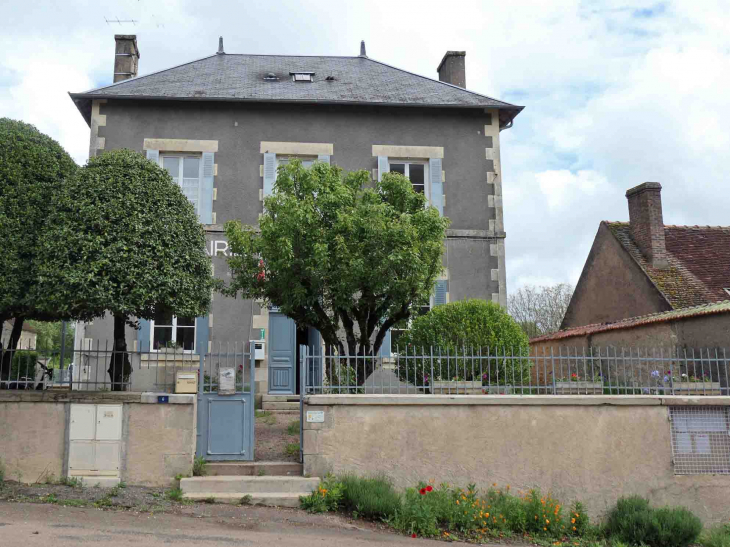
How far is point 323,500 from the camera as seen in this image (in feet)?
24.9

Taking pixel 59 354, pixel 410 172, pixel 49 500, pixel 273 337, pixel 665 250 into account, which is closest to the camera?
pixel 49 500

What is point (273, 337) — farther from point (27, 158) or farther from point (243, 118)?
point (27, 158)

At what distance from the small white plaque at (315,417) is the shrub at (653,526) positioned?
3.71m

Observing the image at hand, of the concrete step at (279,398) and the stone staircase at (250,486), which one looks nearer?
the stone staircase at (250,486)

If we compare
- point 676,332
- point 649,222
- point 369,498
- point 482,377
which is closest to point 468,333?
point 482,377

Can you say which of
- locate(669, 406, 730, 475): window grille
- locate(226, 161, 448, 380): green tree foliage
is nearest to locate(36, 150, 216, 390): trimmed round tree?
locate(226, 161, 448, 380): green tree foliage

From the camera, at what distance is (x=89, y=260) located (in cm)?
796

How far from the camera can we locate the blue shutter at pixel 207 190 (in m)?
14.0

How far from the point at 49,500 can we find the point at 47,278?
2523mm

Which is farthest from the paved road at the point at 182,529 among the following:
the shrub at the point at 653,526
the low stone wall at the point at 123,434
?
the shrub at the point at 653,526

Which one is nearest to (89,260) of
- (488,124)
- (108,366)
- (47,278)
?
(47,278)

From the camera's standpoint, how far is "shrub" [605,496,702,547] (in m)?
7.51

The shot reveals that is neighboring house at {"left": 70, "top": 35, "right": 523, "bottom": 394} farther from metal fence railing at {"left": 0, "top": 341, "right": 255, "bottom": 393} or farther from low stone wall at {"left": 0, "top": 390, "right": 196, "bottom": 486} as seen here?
low stone wall at {"left": 0, "top": 390, "right": 196, "bottom": 486}

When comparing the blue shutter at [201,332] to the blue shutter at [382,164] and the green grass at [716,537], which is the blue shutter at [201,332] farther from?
the green grass at [716,537]
